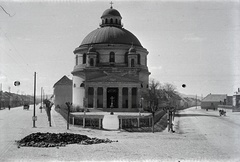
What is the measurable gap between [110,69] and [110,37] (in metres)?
7.68

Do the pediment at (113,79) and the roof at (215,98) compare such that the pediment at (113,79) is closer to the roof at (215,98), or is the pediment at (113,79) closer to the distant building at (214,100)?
the distant building at (214,100)

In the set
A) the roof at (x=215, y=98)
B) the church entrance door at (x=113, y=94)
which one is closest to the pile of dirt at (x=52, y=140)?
the church entrance door at (x=113, y=94)

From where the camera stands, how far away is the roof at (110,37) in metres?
75.0

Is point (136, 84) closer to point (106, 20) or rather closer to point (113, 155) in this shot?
point (106, 20)

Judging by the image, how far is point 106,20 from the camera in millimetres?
81438

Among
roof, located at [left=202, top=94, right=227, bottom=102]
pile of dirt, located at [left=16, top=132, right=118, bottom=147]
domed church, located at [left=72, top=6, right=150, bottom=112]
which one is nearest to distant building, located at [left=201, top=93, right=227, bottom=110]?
roof, located at [left=202, top=94, right=227, bottom=102]

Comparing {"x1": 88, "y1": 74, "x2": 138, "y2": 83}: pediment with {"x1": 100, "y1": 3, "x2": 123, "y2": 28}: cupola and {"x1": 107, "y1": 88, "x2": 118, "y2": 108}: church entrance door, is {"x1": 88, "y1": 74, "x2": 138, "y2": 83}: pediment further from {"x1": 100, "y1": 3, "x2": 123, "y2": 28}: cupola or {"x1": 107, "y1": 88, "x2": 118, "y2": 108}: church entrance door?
{"x1": 100, "y1": 3, "x2": 123, "y2": 28}: cupola

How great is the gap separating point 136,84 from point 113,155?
165 ft

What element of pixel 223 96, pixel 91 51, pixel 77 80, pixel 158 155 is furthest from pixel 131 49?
pixel 223 96

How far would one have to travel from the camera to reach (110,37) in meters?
75.0

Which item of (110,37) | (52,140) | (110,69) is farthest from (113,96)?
(52,140)

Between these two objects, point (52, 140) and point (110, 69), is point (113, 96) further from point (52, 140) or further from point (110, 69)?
point (52, 140)

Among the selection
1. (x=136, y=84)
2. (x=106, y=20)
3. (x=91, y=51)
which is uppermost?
(x=106, y=20)

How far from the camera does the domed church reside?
6669 centimetres
